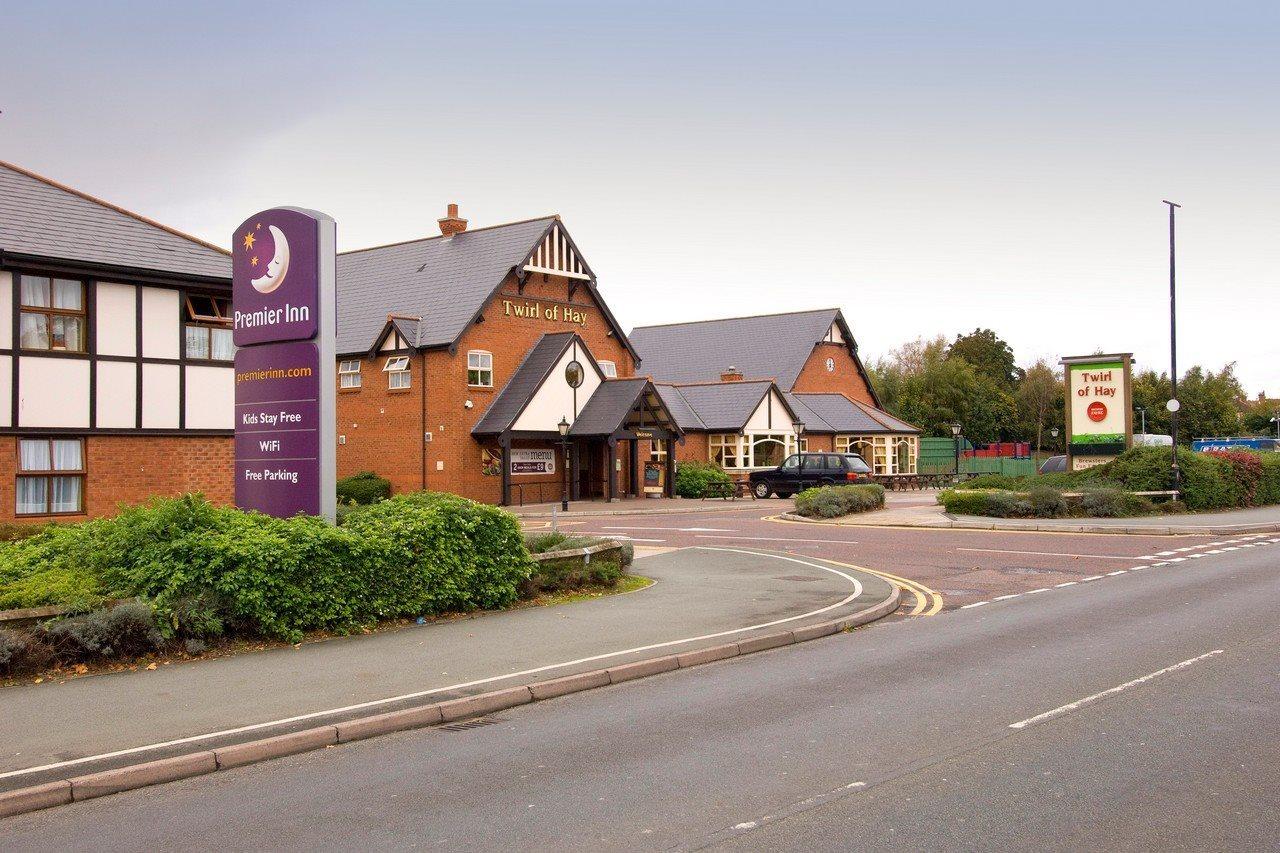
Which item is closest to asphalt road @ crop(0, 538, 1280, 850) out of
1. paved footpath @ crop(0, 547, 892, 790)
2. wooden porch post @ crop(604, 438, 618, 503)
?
paved footpath @ crop(0, 547, 892, 790)

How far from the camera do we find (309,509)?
13.6 m

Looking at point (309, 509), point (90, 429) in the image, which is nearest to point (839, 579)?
point (309, 509)

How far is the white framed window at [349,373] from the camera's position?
43312mm

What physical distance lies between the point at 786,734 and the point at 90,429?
16866 mm

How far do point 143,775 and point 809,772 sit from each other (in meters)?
4.27

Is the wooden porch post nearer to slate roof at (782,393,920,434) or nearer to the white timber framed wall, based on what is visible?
slate roof at (782,393,920,434)

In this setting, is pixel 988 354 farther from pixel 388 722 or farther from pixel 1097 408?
pixel 388 722

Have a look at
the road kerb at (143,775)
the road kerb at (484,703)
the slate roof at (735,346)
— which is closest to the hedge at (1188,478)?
the road kerb at (484,703)

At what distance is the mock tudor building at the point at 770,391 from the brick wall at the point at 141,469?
29728mm

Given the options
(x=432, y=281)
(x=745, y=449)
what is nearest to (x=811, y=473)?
(x=745, y=449)

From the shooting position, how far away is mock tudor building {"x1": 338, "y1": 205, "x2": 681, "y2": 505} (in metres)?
40.7

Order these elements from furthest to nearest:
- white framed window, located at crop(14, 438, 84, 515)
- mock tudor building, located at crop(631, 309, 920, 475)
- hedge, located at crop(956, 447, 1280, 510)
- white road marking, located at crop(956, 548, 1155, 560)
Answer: mock tudor building, located at crop(631, 309, 920, 475)
hedge, located at crop(956, 447, 1280, 510)
white road marking, located at crop(956, 548, 1155, 560)
white framed window, located at crop(14, 438, 84, 515)

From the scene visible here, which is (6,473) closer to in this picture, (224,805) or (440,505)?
(440,505)

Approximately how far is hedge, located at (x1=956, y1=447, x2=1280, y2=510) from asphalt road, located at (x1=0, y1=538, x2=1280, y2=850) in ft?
73.2
